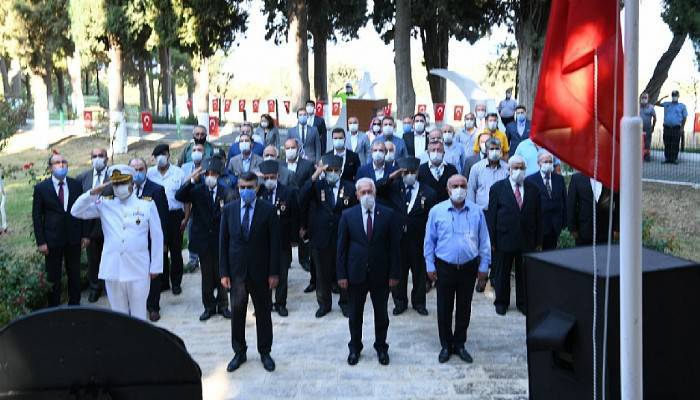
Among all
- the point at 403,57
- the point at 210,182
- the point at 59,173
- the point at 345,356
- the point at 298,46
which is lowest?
the point at 345,356

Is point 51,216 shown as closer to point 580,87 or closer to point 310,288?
point 310,288

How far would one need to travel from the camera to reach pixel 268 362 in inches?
291

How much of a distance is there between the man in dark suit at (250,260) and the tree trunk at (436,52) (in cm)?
2302

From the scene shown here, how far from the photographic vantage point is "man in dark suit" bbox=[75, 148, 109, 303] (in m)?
9.32

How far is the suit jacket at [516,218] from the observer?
8.95 metres

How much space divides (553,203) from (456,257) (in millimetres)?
2514

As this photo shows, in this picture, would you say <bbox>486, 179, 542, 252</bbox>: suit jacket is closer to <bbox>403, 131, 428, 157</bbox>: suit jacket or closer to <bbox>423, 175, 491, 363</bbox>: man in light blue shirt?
<bbox>423, 175, 491, 363</bbox>: man in light blue shirt

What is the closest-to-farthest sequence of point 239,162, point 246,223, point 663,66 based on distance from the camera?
point 246,223, point 239,162, point 663,66

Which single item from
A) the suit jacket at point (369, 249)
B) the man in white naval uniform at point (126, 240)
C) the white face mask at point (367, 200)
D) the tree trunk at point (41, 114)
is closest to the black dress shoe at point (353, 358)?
the suit jacket at point (369, 249)

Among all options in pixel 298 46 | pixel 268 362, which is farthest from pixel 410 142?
pixel 298 46

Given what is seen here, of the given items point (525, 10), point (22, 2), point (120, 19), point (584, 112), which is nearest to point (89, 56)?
Answer: point (120, 19)

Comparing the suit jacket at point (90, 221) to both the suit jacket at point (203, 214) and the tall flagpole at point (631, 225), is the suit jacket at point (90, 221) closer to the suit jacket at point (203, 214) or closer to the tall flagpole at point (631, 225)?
the suit jacket at point (203, 214)

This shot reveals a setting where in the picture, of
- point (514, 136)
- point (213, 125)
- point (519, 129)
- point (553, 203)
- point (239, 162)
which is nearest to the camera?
point (553, 203)

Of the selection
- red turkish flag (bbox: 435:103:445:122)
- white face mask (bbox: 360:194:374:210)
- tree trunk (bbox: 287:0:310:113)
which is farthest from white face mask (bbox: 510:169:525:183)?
red turkish flag (bbox: 435:103:445:122)
